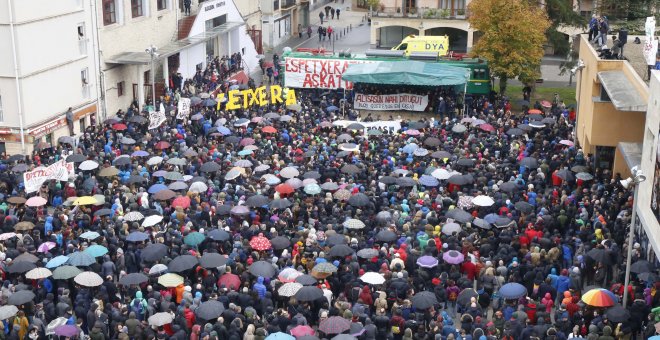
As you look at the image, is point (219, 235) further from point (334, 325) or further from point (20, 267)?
point (334, 325)

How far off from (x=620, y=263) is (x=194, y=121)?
19.3 meters

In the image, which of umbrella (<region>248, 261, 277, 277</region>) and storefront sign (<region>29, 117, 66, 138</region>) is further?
storefront sign (<region>29, 117, 66, 138</region>)

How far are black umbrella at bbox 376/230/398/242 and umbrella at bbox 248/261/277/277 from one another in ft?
10.7

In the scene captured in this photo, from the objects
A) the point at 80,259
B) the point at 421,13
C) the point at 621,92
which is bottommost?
the point at 80,259

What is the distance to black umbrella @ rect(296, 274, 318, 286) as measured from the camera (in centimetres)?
2098

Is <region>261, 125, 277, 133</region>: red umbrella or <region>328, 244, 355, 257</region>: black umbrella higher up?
<region>261, 125, 277, 133</region>: red umbrella

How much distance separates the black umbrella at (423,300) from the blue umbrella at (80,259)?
302 inches

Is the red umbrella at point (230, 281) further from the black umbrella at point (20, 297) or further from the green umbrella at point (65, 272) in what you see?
the black umbrella at point (20, 297)

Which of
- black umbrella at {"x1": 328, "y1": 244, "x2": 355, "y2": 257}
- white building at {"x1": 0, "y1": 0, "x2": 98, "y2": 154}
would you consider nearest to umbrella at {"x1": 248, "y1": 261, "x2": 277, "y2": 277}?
black umbrella at {"x1": 328, "y1": 244, "x2": 355, "y2": 257}

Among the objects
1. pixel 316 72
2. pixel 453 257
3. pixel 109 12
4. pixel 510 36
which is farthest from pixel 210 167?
pixel 510 36

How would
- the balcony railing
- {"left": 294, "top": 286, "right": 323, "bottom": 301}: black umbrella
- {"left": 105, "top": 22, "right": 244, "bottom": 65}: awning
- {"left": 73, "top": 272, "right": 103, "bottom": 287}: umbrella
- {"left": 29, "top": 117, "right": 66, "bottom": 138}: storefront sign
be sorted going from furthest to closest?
the balcony railing
{"left": 105, "top": 22, "right": 244, "bottom": 65}: awning
{"left": 29, "top": 117, "right": 66, "bottom": 138}: storefront sign
{"left": 73, "top": 272, "right": 103, "bottom": 287}: umbrella
{"left": 294, "top": 286, "right": 323, "bottom": 301}: black umbrella

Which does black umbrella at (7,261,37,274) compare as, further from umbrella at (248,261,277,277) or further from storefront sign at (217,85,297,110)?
storefront sign at (217,85,297,110)

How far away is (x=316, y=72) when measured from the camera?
44.8m

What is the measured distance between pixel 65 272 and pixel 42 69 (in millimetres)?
16525
